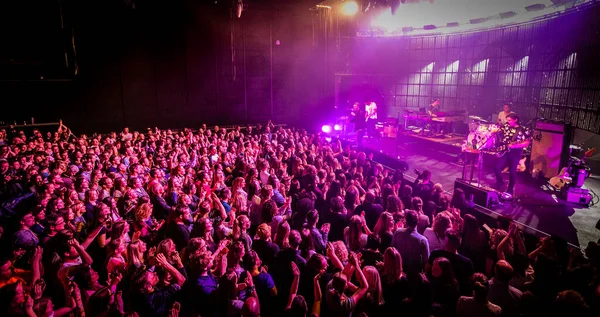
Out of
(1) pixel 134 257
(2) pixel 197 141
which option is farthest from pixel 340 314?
(2) pixel 197 141

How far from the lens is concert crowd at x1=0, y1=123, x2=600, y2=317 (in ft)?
8.52

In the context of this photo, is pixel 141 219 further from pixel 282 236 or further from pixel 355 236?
pixel 355 236

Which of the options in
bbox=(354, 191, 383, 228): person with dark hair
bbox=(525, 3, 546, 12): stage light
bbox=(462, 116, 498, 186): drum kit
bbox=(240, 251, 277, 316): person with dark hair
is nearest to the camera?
bbox=(240, 251, 277, 316): person with dark hair

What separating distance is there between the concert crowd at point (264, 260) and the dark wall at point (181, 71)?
7.31m

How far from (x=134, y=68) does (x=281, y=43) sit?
5.34 metres

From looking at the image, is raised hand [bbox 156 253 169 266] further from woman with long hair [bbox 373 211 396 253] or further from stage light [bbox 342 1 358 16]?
stage light [bbox 342 1 358 16]

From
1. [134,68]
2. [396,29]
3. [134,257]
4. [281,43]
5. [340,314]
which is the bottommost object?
[340,314]

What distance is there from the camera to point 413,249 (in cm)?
342

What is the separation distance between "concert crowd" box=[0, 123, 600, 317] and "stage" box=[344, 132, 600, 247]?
1.48m

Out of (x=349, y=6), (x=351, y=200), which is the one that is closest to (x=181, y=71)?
(x=349, y=6)

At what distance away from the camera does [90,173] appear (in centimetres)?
559

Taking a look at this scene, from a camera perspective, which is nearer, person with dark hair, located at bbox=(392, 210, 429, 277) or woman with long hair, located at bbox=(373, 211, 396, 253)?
person with dark hair, located at bbox=(392, 210, 429, 277)

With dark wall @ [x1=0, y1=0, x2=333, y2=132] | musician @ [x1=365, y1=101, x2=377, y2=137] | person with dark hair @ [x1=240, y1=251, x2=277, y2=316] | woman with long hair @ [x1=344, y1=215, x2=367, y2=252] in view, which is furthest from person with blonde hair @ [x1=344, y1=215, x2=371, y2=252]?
dark wall @ [x1=0, y1=0, x2=333, y2=132]

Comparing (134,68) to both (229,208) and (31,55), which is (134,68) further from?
(229,208)
